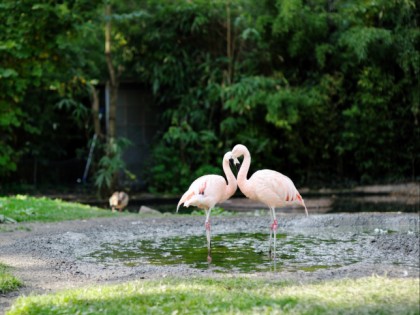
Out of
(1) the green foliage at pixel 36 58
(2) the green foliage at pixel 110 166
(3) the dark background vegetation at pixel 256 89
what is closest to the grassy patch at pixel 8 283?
(1) the green foliage at pixel 36 58

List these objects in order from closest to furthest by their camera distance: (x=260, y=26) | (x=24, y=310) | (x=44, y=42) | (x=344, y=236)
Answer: (x=24, y=310) → (x=344, y=236) → (x=44, y=42) → (x=260, y=26)

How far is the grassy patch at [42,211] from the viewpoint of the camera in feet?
35.4

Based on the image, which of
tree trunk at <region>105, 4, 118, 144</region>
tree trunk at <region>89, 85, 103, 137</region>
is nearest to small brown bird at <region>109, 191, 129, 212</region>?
tree trunk at <region>105, 4, 118, 144</region>

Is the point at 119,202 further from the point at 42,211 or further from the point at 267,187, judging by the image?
the point at 267,187

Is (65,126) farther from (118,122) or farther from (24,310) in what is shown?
(24,310)

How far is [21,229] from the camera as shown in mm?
9570

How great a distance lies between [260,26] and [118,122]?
194 inches

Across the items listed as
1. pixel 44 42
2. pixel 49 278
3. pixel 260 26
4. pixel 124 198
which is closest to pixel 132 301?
pixel 49 278

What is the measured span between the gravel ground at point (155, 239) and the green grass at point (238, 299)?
16.8 inches

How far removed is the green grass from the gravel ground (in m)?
0.43

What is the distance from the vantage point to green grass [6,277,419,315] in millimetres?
4348

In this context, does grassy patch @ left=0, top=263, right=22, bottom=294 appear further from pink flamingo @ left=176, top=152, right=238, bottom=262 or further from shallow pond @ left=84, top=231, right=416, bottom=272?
pink flamingo @ left=176, top=152, right=238, bottom=262

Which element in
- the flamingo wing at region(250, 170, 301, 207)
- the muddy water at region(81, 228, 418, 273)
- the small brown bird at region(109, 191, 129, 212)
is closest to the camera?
the muddy water at region(81, 228, 418, 273)

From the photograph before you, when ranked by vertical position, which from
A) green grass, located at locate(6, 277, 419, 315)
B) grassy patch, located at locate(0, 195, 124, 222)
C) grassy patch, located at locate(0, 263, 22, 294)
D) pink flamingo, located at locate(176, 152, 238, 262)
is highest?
pink flamingo, located at locate(176, 152, 238, 262)
